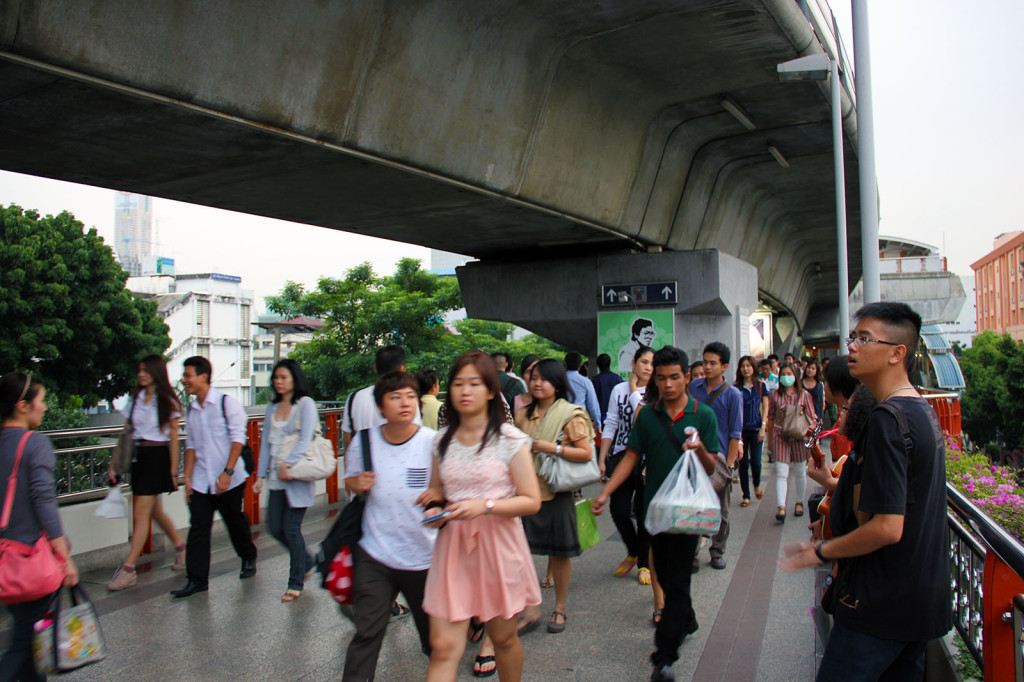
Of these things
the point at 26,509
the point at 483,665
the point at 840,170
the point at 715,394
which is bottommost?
the point at 483,665

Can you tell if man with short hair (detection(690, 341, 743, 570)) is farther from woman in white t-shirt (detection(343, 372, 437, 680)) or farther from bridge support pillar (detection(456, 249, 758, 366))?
bridge support pillar (detection(456, 249, 758, 366))

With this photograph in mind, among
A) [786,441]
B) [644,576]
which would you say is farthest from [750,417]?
[644,576]

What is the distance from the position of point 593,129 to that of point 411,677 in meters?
7.48

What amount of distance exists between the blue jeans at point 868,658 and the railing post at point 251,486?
671 centimetres

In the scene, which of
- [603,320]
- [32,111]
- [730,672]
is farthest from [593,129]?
[730,672]

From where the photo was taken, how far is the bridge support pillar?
12.2m

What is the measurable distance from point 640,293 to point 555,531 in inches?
309

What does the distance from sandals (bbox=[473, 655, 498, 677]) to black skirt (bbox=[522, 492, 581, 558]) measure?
77cm

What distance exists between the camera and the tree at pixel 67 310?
104ft

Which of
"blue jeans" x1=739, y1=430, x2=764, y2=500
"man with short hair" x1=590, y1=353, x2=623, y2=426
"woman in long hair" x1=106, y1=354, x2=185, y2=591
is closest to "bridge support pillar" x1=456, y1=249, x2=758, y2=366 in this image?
"man with short hair" x1=590, y1=353, x2=623, y2=426

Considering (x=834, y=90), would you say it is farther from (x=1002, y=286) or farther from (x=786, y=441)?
(x=1002, y=286)

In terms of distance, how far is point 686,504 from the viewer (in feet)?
13.4

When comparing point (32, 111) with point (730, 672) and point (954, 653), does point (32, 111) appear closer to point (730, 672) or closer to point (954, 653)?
point (730, 672)

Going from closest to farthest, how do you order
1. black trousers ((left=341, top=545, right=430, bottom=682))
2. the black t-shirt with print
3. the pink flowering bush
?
the black t-shirt with print
black trousers ((left=341, top=545, right=430, bottom=682))
the pink flowering bush
